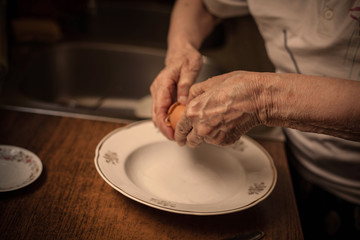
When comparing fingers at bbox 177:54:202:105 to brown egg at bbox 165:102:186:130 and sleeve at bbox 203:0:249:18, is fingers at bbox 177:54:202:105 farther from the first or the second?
sleeve at bbox 203:0:249:18

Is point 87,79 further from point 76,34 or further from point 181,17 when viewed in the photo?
point 181,17

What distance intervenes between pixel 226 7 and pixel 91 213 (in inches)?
30.6

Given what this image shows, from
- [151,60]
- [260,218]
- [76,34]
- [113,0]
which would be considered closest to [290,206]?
[260,218]

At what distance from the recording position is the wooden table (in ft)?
2.20

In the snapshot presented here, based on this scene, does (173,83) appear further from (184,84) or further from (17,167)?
(17,167)

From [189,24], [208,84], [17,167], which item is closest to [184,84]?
[208,84]

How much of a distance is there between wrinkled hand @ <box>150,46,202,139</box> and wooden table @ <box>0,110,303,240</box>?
193 mm

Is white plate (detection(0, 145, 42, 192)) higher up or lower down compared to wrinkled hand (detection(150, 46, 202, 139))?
lower down

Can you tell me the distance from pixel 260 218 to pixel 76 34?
123 cm

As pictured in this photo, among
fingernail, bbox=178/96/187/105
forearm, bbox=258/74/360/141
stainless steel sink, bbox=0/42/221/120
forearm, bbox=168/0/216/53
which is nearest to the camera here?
forearm, bbox=258/74/360/141

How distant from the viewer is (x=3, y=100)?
102 cm

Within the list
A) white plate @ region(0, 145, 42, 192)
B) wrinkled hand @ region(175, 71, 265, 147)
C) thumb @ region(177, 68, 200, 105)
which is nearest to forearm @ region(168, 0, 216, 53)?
thumb @ region(177, 68, 200, 105)

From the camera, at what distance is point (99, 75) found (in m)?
1.55

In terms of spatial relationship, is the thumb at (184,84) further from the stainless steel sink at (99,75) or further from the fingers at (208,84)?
the stainless steel sink at (99,75)
